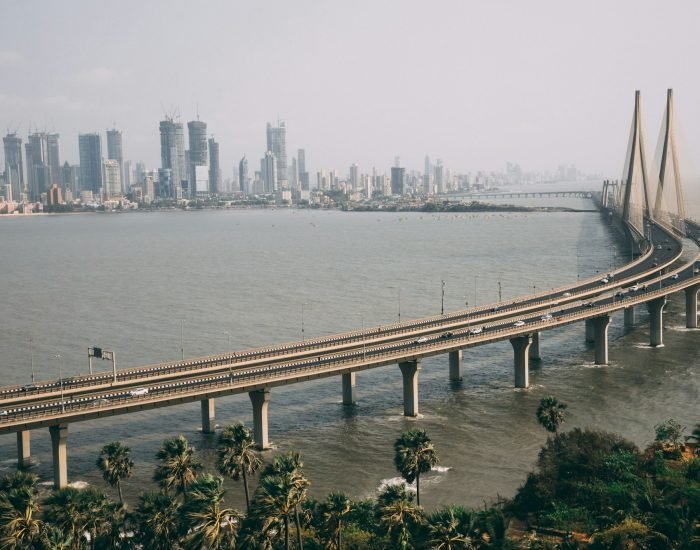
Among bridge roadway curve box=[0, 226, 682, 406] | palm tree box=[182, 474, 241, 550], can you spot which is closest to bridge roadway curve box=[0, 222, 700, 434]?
bridge roadway curve box=[0, 226, 682, 406]

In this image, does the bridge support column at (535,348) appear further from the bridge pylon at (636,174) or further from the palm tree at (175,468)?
the bridge pylon at (636,174)

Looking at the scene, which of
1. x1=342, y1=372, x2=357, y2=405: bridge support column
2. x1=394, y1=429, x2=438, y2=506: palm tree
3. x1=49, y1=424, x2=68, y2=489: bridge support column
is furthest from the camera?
x1=342, y1=372, x2=357, y2=405: bridge support column

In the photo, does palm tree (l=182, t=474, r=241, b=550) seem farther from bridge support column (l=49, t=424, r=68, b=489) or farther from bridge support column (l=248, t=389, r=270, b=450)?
bridge support column (l=248, t=389, r=270, b=450)

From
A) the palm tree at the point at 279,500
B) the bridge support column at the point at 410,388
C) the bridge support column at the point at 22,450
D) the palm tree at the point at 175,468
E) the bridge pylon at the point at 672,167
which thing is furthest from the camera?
the bridge pylon at the point at 672,167

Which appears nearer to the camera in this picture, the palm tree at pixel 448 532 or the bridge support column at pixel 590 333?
the palm tree at pixel 448 532

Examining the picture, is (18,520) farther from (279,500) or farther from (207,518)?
(279,500)

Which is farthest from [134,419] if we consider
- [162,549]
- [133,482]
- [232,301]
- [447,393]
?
[232,301]

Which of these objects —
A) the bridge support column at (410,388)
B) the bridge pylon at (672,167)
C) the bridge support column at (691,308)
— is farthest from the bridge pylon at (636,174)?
the bridge support column at (410,388)
